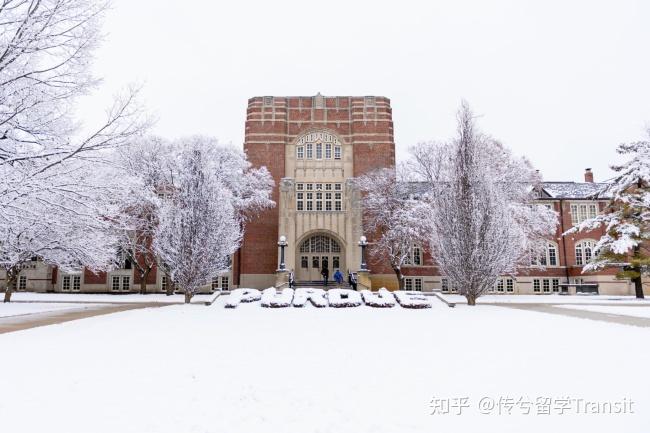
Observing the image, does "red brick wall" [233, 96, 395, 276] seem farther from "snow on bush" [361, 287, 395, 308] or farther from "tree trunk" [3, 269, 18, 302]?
"snow on bush" [361, 287, 395, 308]

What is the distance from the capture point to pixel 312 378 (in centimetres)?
642

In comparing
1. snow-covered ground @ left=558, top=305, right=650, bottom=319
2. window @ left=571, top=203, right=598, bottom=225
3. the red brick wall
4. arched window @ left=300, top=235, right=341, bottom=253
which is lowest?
snow-covered ground @ left=558, top=305, right=650, bottom=319

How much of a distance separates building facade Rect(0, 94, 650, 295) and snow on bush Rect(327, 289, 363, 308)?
1628 cm

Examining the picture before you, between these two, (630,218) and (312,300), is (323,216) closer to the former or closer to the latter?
(312,300)

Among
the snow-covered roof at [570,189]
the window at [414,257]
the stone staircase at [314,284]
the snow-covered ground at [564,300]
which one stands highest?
the snow-covered roof at [570,189]

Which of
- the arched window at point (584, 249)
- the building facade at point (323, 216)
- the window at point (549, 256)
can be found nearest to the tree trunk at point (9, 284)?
the building facade at point (323, 216)

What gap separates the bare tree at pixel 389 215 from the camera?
106 feet

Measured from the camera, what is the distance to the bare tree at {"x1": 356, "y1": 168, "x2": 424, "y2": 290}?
32281 mm

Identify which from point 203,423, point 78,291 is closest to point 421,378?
point 203,423

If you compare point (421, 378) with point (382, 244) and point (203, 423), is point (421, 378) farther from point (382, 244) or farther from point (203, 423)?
point (382, 244)

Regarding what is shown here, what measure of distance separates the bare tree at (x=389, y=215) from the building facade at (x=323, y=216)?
138cm

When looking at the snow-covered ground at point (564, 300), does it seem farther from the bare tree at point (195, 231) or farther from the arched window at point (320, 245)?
the bare tree at point (195, 231)

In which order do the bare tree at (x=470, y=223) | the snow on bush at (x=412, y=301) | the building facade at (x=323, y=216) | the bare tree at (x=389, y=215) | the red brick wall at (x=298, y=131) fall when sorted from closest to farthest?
the snow on bush at (x=412, y=301) < the bare tree at (x=470, y=223) < the bare tree at (x=389, y=215) < the building facade at (x=323, y=216) < the red brick wall at (x=298, y=131)

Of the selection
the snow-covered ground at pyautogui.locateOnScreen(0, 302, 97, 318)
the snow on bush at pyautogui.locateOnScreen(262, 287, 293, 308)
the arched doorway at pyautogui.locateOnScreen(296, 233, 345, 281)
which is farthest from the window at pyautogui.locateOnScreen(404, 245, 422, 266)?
the snow-covered ground at pyautogui.locateOnScreen(0, 302, 97, 318)
